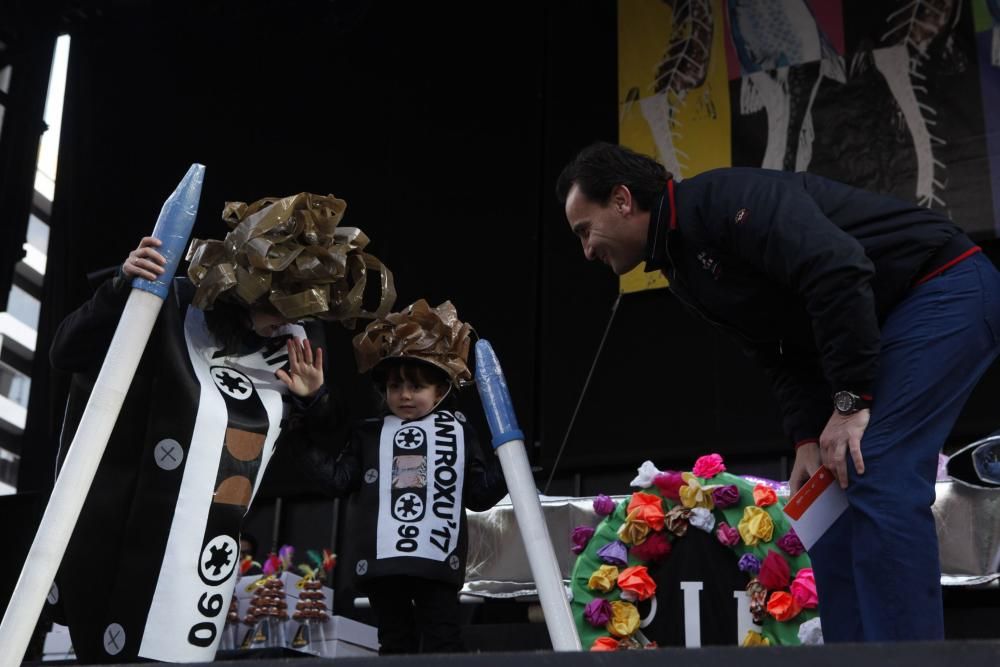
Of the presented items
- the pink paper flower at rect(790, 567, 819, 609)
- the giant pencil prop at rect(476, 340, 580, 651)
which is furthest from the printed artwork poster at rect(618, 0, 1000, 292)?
the giant pencil prop at rect(476, 340, 580, 651)

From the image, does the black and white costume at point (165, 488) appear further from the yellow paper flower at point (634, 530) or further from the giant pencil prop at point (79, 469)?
the yellow paper flower at point (634, 530)

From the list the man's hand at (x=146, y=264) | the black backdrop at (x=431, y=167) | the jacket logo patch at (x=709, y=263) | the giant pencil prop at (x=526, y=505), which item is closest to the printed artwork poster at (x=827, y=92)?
the black backdrop at (x=431, y=167)

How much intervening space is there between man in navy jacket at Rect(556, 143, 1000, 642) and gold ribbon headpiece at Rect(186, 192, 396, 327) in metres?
0.49

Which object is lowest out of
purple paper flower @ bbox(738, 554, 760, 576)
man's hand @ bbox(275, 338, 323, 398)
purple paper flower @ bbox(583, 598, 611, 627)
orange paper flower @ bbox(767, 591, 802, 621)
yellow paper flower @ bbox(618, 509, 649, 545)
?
purple paper flower @ bbox(583, 598, 611, 627)

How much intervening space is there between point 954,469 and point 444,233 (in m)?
3.20

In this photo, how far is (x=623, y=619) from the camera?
278 cm

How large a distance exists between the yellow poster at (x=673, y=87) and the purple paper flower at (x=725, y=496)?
2118 mm

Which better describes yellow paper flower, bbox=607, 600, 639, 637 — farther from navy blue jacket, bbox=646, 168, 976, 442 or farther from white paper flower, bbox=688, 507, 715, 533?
navy blue jacket, bbox=646, 168, 976, 442

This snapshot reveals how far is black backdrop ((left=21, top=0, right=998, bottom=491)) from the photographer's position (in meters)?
4.91

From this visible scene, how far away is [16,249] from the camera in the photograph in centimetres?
487

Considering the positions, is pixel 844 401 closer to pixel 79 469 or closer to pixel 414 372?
pixel 79 469

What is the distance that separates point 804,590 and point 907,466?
1.09 m

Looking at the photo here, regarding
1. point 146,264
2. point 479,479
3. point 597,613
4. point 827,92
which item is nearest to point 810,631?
point 597,613

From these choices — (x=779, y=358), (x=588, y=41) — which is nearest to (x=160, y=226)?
(x=779, y=358)
